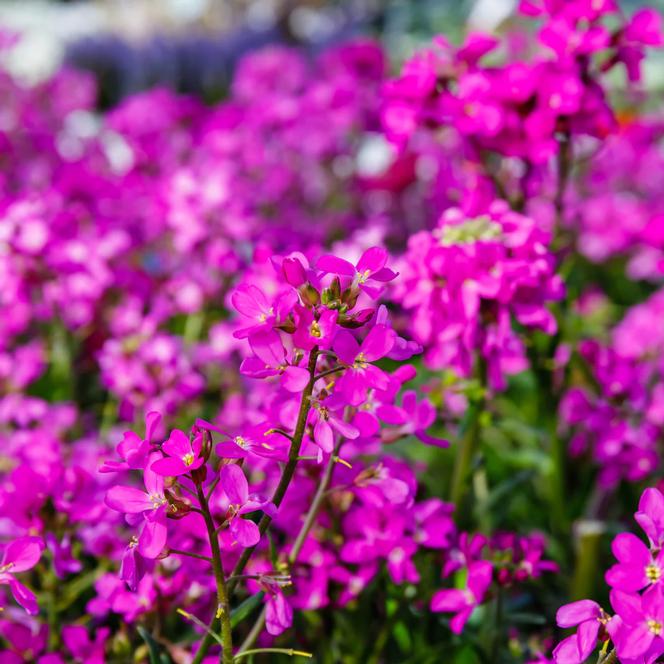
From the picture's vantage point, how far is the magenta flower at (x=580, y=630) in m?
0.85

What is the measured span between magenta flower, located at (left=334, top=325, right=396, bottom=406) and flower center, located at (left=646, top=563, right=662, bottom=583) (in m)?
0.29

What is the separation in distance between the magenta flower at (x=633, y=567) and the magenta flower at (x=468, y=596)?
266mm

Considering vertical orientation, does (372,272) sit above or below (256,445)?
above

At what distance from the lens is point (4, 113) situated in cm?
304

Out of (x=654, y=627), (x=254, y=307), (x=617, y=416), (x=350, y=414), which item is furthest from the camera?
(x=617, y=416)

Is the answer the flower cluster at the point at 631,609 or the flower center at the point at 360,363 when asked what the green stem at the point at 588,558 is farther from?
the flower center at the point at 360,363

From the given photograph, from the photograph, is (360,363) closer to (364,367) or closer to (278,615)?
(364,367)

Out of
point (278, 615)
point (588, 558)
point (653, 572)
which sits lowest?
point (588, 558)

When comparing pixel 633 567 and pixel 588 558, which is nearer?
pixel 633 567

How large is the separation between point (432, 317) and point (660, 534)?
1.66ft

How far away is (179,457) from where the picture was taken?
859 mm

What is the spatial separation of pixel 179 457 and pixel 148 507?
0.21ft

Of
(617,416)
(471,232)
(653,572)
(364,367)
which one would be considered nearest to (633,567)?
(653,572)

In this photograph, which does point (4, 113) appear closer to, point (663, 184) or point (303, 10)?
point (663, 184)
